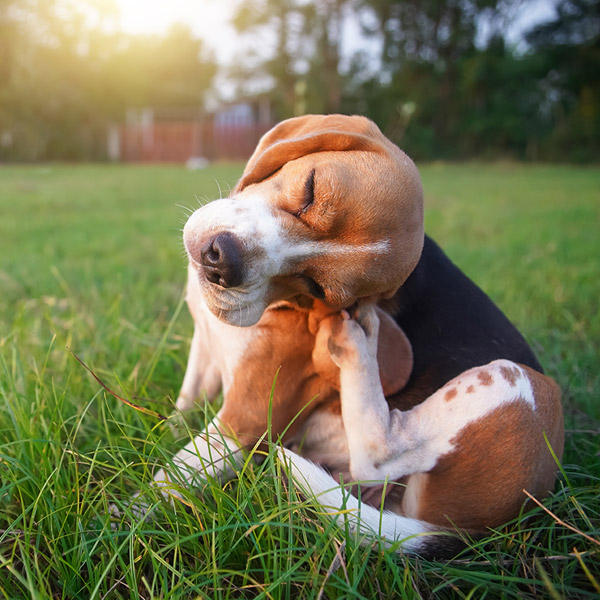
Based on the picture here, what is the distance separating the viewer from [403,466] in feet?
7.06

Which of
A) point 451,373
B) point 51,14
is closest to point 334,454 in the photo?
point 451,373

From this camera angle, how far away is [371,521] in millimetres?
1905

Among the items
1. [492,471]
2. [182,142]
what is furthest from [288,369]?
[182,142]

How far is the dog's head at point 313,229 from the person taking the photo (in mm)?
1997

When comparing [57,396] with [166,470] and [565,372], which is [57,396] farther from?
[565,372]

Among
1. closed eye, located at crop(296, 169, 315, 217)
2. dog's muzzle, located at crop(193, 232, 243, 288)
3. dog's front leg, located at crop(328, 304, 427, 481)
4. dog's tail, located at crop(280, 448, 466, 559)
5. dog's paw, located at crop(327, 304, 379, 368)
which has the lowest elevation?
dog's tail, located at crop(280, 448, 466, 559)

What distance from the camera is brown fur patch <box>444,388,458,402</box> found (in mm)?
2195

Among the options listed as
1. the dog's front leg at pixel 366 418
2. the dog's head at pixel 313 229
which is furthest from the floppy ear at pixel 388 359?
the dog's head at pixel 313 229

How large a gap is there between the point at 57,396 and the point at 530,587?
1953 mm

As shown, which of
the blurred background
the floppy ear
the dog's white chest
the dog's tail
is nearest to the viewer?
the dog's tail

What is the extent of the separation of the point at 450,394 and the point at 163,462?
3.71ft

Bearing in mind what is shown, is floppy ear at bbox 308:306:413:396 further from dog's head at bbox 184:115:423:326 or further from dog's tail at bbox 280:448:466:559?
dog's tail at bbox 280:448:466:559

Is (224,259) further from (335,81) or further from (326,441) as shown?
(335,81)

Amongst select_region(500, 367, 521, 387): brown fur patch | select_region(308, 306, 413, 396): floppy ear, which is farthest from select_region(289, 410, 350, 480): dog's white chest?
select_region(500, 367, 521, 387): brown fur patch
